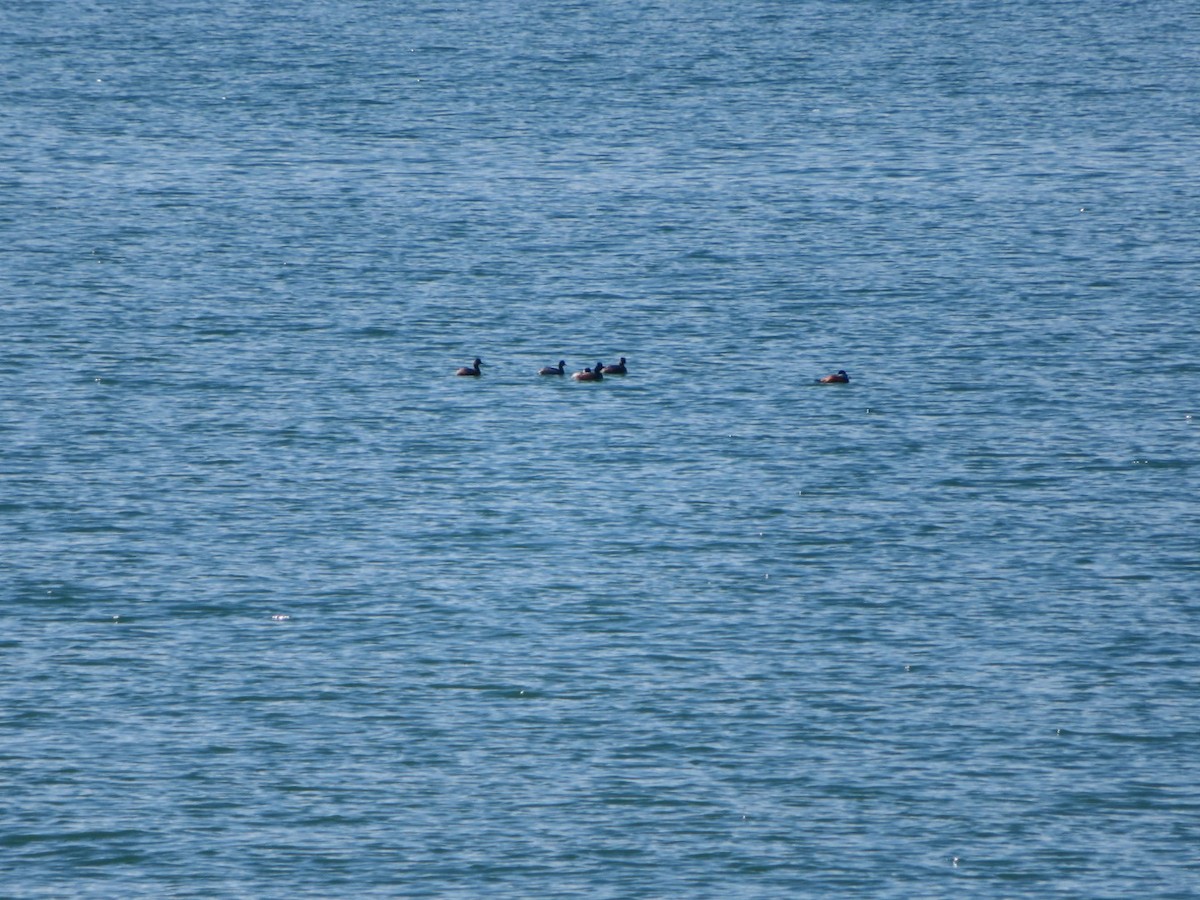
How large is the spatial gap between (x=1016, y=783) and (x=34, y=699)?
18.5 m

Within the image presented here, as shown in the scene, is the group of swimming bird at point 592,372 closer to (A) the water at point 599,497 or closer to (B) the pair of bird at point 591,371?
(B) the pair of bird at point 591,371

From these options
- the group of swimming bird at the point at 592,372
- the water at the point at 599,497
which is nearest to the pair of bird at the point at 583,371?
the group of swimming bird at the point at 592,372

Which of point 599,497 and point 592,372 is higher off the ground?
point 592,372

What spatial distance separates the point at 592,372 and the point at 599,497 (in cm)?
958

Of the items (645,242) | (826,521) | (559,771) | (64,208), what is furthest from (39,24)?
(559,771)

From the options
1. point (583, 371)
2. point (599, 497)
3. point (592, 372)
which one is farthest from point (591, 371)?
point (599, 497)

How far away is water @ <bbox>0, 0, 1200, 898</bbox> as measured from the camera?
3872 cm

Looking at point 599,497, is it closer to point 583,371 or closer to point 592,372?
point 592,372

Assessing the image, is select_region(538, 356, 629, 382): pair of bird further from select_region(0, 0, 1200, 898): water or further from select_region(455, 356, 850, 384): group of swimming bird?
select_region(0, 0, 1200, 898): water

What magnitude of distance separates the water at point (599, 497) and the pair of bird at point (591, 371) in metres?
0.51

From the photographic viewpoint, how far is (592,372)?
215ft

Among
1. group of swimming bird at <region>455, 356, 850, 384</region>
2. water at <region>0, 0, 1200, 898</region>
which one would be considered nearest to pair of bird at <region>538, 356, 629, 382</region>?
group of swimming bird at <region>455, 356, 850, 384</region>

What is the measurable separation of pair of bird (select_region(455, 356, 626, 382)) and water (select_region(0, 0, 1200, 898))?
0.46 meters

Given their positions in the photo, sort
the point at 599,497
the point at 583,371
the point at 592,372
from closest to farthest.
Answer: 1. the point at 599,497
2. the point at 592,372
3. the point at 583,371
